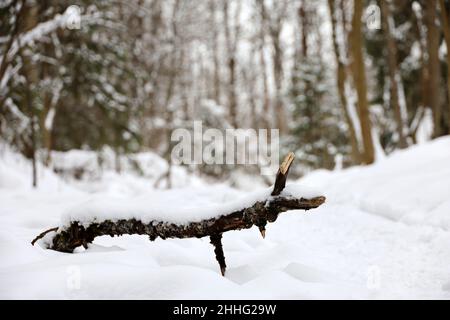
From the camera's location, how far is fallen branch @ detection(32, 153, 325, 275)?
1.88 meters

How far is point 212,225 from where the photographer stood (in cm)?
205

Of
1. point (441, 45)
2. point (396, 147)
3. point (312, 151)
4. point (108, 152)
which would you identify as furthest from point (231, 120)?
point (441, 45)

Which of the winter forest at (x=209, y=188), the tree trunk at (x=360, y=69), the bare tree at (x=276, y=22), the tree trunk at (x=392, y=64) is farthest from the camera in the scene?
the bare tree at (x=276, y=22)

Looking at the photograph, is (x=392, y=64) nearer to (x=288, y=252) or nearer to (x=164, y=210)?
(x=288, y=252)

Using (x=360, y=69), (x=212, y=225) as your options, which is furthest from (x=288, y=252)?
(x=360, y=69)

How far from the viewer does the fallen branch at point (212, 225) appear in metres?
1.88

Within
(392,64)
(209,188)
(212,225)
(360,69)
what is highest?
(392,64)

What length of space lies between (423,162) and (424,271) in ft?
8.61

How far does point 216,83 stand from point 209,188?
41.9 ft

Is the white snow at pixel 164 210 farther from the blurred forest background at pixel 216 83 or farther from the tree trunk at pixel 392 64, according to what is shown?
the tree trunk at pixel 392 64

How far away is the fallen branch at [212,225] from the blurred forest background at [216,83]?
3912mm

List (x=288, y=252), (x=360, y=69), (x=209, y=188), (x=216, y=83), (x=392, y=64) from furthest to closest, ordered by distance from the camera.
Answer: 1. (x=216, y=83)
2. (x=392, y=64)
3. (x=360, y=69)
4. (x=209, y=188)
5. (x=288, y=252)

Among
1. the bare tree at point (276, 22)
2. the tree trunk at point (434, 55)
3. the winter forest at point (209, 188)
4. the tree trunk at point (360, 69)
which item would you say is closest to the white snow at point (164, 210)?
the winter forest at point (209, 188)
